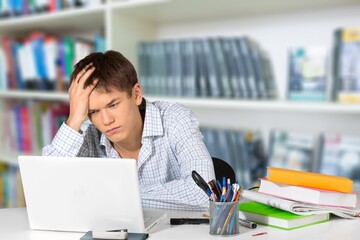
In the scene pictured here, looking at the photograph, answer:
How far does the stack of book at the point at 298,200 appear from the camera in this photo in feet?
3.62

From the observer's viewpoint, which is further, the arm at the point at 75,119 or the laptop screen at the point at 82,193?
the arm at the point at 75,119

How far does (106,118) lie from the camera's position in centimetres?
134

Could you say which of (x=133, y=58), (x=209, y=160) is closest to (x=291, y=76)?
(x=133, y=58)

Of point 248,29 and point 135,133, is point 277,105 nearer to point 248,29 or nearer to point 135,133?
point 248,29

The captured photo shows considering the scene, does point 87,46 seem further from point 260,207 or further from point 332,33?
point 260,207

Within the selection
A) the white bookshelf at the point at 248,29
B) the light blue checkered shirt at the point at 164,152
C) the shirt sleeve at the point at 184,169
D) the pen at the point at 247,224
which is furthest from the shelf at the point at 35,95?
the pen at the point at 247,224

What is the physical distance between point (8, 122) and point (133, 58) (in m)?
1.10

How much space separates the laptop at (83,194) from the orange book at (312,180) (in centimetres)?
34

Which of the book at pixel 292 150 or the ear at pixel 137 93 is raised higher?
the ear at pixel 137 93

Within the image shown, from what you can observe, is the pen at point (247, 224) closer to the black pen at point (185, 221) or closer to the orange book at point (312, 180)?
the black pen at point (185, 221)

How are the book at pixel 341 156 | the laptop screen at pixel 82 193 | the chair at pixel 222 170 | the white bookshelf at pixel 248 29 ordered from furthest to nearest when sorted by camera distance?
the white bookshelf at pixel 248 29
the book at pixel 341 156
the chair at pixel 222 170
the laptop screen at pixel 82 193

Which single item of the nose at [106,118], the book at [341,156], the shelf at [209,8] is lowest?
the book at [341,156]

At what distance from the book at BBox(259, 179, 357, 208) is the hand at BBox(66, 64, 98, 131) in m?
0.53


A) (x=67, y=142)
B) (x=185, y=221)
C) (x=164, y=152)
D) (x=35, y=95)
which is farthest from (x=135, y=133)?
(x=35, y=95)
